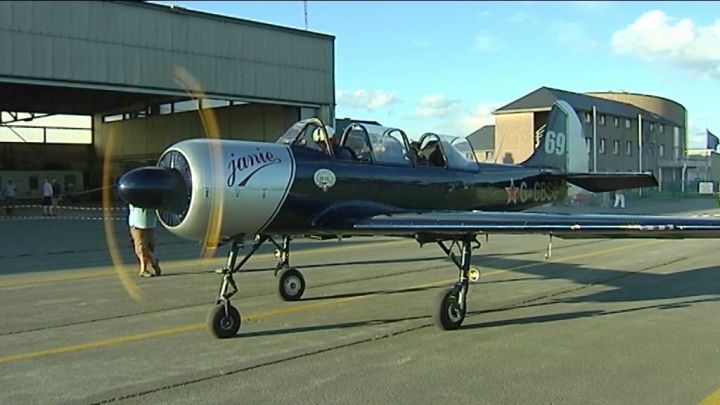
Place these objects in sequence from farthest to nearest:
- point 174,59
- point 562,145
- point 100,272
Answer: point 174,59 → point 562,145 → point 100,272

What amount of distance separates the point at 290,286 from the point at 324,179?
202 cm

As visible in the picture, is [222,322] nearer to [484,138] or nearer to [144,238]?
[144,238]

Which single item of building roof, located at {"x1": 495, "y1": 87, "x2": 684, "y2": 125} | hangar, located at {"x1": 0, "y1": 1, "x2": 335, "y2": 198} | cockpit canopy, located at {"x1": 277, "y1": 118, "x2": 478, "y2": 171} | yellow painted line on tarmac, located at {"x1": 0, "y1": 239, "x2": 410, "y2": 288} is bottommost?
yellow painted line on tarmac, located at {"x1": 0, "y1": 239, "x2": 410, "y2": 288}

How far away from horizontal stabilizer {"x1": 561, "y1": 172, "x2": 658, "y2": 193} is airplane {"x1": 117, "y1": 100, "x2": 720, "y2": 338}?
2459mm

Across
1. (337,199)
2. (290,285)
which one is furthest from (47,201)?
(337,199)

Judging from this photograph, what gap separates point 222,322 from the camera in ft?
25.0

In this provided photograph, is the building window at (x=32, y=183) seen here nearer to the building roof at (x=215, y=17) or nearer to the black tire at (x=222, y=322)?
the building roof at (x=215, y=17)

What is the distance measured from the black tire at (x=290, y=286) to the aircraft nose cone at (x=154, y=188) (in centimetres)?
286

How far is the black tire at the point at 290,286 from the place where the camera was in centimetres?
995

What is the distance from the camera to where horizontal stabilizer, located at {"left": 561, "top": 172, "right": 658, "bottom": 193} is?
1214 cm

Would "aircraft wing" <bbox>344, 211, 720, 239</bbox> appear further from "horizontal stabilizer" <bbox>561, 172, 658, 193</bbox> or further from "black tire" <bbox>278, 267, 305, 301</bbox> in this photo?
"horizontal stabilizer" <bbox>561, 172, 658, 193</bbox>

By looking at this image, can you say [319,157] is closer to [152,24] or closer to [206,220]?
[206,220]

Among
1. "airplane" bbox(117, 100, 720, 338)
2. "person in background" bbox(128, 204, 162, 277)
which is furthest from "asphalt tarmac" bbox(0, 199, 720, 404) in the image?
"airplane" bbox(117, 100, 720, 338)

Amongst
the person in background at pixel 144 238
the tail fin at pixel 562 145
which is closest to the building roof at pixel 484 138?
the tail fin at pixel 562 145
